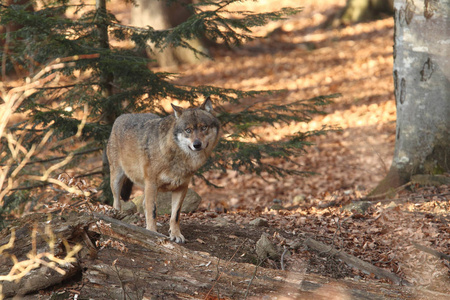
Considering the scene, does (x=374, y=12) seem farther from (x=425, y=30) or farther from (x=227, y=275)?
(x=227, y=275)

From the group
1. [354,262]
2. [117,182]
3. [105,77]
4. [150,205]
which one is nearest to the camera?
[354,262]

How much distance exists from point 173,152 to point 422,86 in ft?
16.8

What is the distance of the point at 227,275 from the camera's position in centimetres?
473

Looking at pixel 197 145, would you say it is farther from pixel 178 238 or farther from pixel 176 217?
pixel 178 238

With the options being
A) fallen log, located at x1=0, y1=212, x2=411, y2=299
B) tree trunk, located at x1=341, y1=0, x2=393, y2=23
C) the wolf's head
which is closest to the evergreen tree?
the wolf's head

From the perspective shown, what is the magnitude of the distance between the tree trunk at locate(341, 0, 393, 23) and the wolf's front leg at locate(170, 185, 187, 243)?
21.4m

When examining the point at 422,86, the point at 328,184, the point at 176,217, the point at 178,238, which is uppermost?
the point at 422,86

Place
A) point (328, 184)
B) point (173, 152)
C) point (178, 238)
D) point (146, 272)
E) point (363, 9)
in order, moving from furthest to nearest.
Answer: point (363, 9) < point (328, 184) < point (173, 152) < point (178, 238) < point (146, 272)

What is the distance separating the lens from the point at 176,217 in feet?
21.3

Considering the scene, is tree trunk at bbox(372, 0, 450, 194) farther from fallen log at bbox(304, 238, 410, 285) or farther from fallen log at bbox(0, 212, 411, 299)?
fallen log at bbox(0, 212, 411, 299)

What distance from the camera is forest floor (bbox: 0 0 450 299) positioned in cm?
633

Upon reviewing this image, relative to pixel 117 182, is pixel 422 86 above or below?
above

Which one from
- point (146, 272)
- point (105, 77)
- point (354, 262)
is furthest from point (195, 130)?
point (105, 77)

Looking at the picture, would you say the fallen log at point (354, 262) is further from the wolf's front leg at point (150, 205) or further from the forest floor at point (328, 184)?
the wolf's front leg at point (150, 205)
